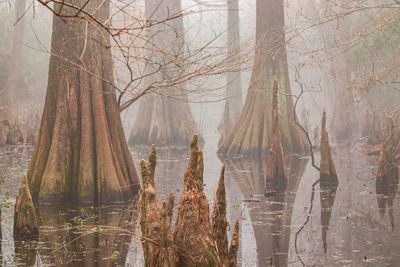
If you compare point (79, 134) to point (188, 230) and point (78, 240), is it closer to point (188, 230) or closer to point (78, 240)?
point (78, 240)

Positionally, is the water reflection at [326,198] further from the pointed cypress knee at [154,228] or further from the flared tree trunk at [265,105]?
the flared tree trunk at [265,105]

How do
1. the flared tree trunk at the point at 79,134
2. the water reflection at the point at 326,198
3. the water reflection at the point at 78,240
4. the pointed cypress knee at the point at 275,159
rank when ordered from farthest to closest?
the pointed cypress knee at the point at 275,159, the flared tree trunk at the point at 79,134, the water reflection at the point at 326,198, the water reflection at the point at 78,240

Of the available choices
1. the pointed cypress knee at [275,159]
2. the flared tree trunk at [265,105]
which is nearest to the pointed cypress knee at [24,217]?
the pointed cypress knee at [275,159]

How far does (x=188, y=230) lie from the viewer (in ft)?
15.3

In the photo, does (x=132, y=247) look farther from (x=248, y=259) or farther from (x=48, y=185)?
(x=48, y=185)

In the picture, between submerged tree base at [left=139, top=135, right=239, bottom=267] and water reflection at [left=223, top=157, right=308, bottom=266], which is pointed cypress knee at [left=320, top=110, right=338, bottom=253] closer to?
water reflection at [left=223, top=157, right=308, bottom=266]

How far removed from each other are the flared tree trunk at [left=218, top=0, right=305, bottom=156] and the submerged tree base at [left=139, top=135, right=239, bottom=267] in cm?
1317

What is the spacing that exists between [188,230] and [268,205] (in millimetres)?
5113

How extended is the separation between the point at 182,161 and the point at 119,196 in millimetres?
7431

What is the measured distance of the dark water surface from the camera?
6.39m

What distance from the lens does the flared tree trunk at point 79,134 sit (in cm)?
990

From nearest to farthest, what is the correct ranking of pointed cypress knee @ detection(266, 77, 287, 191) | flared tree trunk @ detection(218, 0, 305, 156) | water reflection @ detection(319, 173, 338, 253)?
water reflection @ detection(319, 173, 338, 253) → pointed cypress knee @ detection(266, 77, 287, 191) → flared tree trunk @ detection(218, 0, 305, 156)

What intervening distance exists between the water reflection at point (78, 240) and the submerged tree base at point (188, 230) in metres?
0.59

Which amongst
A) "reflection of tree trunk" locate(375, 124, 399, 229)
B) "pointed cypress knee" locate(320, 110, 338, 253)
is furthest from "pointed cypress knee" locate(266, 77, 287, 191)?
"reflection of tree trunk" locate(375, 124, 399, 229)
